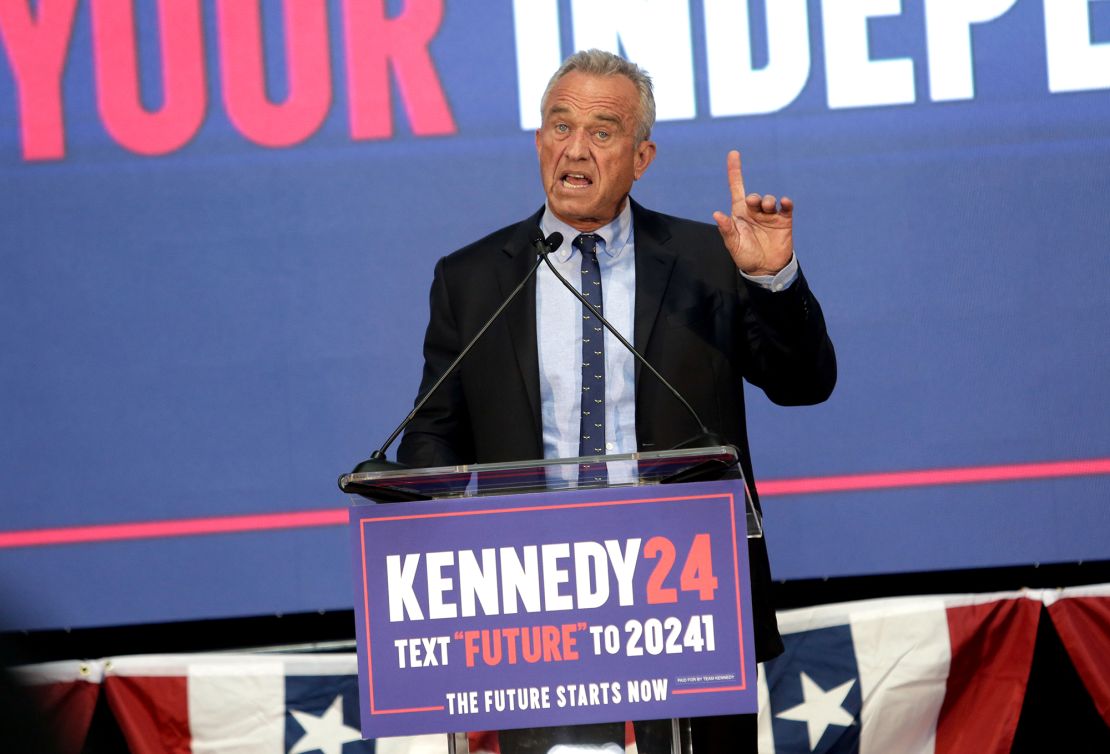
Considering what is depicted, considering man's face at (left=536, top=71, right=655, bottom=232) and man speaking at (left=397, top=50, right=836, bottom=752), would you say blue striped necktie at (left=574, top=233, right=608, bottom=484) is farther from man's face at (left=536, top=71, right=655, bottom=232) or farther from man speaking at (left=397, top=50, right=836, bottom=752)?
man's face at (left=536, top=71, right=655, bottom=232)

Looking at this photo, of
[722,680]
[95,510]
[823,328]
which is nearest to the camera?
[722,680]

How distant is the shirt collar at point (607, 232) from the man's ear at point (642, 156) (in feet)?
0.18

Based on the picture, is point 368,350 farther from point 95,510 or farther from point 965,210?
point 965,210

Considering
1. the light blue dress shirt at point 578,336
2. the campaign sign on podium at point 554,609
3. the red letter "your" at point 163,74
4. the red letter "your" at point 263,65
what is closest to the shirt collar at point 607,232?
the light blue dress shirt at point 578,336

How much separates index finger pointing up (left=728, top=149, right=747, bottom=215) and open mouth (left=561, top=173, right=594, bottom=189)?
10.0 inches

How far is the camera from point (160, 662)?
3.05 metres

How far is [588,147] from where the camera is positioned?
86.0 inches

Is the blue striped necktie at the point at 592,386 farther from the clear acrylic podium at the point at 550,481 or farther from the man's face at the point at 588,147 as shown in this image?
the clear acrylic podium at the point at 550,481

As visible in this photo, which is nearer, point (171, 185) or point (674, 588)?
point (674, 588)

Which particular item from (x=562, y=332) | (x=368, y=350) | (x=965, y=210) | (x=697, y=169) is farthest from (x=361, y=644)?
(x=965, y=210)

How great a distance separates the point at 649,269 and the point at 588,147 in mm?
226

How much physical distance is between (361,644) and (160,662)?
1.70m

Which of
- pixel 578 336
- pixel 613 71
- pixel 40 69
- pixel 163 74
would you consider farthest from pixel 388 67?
pixel 578 336

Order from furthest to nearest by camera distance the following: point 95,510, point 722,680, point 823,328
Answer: point 95,510 < point 823,328 < point 722,680
